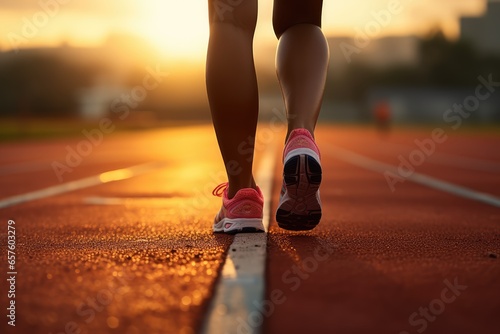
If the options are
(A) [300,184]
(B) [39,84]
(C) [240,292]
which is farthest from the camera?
(B) [39,84]

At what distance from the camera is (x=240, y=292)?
1683 millimetres

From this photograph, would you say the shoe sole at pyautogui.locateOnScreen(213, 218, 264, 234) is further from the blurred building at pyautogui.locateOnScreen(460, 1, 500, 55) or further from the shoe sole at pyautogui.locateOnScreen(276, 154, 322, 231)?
the blurred building at pyautogui.locateOnScreen(460, 1, 500, 55)

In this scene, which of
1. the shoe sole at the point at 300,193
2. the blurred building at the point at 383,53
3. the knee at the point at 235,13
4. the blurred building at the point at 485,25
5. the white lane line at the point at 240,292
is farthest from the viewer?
the blurred building at the point at 485,25

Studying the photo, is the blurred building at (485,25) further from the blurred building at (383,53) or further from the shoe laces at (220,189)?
the shoe laces at (220,189)

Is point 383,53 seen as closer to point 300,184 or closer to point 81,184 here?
point 81,184

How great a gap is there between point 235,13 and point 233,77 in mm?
227

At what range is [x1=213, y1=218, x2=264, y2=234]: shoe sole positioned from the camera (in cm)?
268

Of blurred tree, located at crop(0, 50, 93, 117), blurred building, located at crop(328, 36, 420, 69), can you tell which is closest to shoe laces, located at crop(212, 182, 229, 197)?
blurred building, located at crop(328, 36, 420, 69)

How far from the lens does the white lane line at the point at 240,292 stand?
142cm

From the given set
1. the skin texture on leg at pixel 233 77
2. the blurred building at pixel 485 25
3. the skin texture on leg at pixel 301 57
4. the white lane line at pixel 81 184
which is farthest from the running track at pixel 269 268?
the blurred building at pixel 485 25

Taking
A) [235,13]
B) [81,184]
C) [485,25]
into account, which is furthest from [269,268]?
[485,25]

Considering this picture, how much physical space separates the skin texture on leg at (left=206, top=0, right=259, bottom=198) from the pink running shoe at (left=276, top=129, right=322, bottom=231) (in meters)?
0.20

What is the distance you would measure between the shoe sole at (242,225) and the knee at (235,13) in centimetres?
70

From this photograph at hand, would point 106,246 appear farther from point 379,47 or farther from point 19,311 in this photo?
point 379,47
